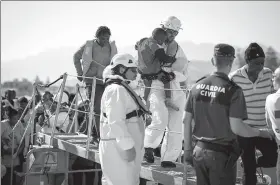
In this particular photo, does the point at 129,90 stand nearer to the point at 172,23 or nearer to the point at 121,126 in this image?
the point at 121,126

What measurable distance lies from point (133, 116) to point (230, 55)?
1563 millimetres

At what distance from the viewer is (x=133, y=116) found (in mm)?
5367

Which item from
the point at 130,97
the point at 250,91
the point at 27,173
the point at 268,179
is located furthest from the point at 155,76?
the point at 27,173

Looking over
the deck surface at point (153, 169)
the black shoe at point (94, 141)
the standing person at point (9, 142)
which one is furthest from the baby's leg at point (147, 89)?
the standing person at point (9, 142)

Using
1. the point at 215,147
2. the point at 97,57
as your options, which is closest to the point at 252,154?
the point at 215,147

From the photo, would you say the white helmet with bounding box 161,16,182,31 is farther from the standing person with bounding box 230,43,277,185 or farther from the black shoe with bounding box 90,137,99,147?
the black shoe with bounding box 90,137,99,147

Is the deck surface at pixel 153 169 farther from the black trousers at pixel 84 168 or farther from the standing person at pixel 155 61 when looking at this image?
the black trousers at pixel 84 168

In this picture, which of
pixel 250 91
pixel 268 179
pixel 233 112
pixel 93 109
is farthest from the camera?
pixel 93 109

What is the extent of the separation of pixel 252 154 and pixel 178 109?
1618 mm

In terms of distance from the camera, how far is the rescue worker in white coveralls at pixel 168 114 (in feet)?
20.7

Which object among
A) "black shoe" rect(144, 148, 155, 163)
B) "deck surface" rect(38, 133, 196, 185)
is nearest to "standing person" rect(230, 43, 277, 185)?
"deck surface" rect(38, 133, 196, 185)

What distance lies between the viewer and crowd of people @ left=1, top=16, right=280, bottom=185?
4.20m

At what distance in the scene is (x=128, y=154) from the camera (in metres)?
5.14

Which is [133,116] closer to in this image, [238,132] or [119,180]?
[119,180]
